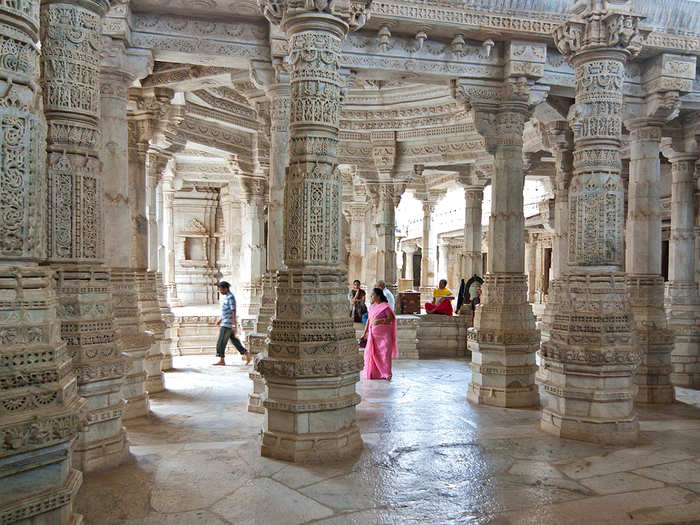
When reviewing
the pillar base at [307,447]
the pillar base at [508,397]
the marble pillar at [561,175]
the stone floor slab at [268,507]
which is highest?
the marble pillar at [561,175]

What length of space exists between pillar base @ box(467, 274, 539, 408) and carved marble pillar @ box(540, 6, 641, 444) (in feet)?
5.48

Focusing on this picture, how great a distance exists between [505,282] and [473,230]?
645cm

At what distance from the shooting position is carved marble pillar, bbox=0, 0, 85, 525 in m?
2.69

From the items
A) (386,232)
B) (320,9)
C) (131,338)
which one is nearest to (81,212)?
(320,9)

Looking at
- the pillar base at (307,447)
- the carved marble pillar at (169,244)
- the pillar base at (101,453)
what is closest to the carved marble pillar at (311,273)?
the pillar base at (307,447)

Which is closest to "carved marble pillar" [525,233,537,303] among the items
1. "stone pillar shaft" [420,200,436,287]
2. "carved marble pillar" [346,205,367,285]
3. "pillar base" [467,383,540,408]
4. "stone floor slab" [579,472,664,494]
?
"stone pillar shaft" [420,200,436,287]

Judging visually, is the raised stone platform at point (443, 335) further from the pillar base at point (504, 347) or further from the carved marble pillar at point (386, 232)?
the pillar base at point (504, 347)

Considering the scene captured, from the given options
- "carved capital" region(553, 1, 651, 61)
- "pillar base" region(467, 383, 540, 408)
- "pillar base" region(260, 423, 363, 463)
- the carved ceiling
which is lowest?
"pillar base" region(467, 383, 540, 408)

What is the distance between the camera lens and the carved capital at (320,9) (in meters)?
4.82

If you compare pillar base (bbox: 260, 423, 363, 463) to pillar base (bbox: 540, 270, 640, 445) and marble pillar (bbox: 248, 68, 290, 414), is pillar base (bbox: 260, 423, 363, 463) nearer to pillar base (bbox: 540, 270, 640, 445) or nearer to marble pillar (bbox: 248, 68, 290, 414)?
marble pillar (bbox: 248, 68, 290, 414)

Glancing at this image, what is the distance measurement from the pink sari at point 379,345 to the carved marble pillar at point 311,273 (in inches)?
164

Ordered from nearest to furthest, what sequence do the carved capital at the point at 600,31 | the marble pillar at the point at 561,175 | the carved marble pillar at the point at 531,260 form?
the carved capital at the point at 600,31
the marble pillar at the point at 561,175
the carved marble pillar at the point at 531,260

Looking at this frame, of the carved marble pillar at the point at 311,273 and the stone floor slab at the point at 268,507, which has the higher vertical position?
the carved marble pillar at the point at 311,273

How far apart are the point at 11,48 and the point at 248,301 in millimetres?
11656
